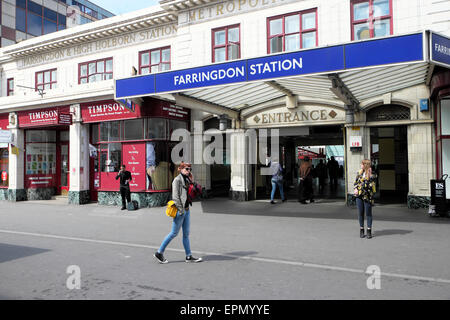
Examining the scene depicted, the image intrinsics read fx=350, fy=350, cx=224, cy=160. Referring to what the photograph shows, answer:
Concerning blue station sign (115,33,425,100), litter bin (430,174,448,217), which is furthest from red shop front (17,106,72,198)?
litter bin (430,174,448,217)

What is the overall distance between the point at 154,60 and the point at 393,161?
499 inches

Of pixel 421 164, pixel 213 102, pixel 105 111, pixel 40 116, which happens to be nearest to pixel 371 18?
pixel 421 164

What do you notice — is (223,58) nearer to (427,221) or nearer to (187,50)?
(187,50)

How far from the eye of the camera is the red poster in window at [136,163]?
13.8m

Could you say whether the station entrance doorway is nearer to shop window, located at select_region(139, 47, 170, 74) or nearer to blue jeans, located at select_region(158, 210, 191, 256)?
shop window, located at select_region(139, 47, 170, 74)

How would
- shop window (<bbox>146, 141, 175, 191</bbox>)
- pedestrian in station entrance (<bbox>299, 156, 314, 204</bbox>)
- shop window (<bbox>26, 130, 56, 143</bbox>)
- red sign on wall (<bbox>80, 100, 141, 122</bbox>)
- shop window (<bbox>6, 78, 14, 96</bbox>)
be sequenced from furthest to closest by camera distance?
1. shop window (<bbox>6, 78, 14, 96</bbox>)
2. shop window (<bbox>26, 130, 56, 143</bbox>)
3. red sign on wall (<bbox>80, 100, 141, 122</bbox>)
4. shop window (<bbox>146, 141, 175, 191</bbox>)
5. pedestrian in station entrance (<bbox>299, 156, 314, 204</bbox>)

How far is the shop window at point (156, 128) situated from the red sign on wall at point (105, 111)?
0.60m

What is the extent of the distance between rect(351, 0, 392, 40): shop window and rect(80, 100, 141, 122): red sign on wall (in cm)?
867

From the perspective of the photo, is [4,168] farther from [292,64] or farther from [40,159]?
[292,64]

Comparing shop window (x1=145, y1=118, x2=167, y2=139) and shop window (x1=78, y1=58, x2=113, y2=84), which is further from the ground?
shop window (x1=78, y1=58, x2=113, y2=84)

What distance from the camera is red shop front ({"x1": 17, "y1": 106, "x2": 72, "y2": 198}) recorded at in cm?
1758

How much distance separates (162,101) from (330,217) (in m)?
7.70

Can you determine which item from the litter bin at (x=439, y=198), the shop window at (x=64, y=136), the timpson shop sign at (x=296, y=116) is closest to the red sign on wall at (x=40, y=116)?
the shop window at (x=64, y=136)

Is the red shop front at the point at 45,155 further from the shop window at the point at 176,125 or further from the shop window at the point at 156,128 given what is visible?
the shop window at the point at 176,125
